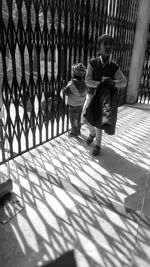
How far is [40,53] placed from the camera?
127 inches

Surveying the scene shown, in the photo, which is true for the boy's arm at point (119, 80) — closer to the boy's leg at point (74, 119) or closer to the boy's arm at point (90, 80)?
the boy's arm at point (90, 80)

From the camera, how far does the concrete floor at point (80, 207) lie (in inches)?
74.8

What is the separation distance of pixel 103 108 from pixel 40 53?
1.15m

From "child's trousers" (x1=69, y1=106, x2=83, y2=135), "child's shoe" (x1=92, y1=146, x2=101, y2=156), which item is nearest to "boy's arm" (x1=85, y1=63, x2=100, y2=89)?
"child's trousers" (x1=69, y1=106, x2=83, y2=135)

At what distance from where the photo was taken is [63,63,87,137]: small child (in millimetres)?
3571

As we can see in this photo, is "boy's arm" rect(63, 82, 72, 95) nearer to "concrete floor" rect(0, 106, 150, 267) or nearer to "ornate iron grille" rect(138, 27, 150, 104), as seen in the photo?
"concrete floor" rect(0, 106, 150, 267)

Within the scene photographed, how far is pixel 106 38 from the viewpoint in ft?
9.46

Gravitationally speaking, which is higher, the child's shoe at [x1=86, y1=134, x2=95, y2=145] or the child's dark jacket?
the child's dark jacket

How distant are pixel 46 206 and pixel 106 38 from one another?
207 centimetres

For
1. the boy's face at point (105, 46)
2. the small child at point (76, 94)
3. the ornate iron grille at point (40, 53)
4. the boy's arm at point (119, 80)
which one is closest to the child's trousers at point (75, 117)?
the small child at point (76, 94)

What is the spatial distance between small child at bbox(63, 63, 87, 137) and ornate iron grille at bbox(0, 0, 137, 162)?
0.19 meters

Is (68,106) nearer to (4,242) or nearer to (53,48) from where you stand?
(53,48)

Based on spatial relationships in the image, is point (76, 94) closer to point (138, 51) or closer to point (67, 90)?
point (67, 90)

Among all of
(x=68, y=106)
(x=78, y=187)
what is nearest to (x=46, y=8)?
(x=68, y=106)
